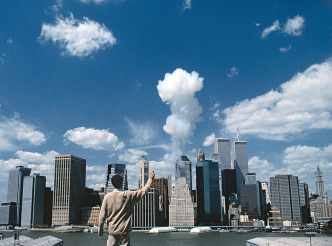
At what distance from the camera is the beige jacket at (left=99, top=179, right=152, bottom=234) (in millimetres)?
8945

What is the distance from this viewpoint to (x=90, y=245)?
9200 cm

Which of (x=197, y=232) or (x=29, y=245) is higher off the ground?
(x=29, y=245)

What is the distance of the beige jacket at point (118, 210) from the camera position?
895cm

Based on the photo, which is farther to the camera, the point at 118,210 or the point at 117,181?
the point at 117,181

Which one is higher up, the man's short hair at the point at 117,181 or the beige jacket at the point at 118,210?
the man's short hair at the point at 117,181

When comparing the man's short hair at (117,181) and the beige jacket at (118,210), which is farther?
the man's short hair at (117,181)

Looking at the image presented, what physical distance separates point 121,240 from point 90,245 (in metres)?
90.3

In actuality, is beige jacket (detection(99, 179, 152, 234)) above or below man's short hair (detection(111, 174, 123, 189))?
below

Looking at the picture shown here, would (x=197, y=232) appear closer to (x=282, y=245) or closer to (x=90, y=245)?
(x=90, y=245)

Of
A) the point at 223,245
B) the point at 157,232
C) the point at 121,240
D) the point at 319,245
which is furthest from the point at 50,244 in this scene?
the point at 157,232

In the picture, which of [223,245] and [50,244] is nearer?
[50,244]

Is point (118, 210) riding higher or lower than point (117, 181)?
lower

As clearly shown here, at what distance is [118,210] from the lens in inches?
357

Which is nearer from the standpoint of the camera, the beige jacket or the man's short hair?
the beige jacket
